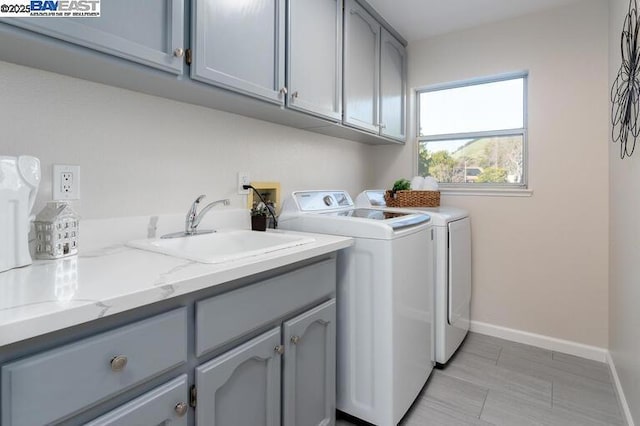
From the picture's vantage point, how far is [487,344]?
251 cm

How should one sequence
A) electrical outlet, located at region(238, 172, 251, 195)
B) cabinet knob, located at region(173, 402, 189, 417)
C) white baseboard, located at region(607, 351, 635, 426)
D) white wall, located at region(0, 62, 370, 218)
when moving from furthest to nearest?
1. electrical outlet, located at region(238, 172, 251, 195)
2. white baseboard, located at region(607, 351, 635, 426)
3. white wall, located at region(0, 62, 370, 218)
4. cabinet knob, located at region(173, 402, 189, 417)

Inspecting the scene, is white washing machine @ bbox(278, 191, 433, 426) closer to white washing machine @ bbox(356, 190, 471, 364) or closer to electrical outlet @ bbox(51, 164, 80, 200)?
white washing machine @ bbox(356, 190, 471, 364)

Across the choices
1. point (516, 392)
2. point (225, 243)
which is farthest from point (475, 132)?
point (225, 243)

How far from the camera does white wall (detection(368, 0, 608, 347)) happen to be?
7.43ft

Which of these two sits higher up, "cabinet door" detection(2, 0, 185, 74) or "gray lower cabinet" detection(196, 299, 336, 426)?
"cabinet door" detection(2, 0, 185, 74)

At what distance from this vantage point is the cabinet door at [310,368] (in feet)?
4.00

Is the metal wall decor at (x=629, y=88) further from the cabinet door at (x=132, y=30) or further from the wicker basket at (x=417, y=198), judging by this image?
the cabinet door at (x=132, y=30)

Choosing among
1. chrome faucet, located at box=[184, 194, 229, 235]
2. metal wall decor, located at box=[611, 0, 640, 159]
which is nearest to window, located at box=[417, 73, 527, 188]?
metal wall decor, located at box=[611, 0, 640, 159]

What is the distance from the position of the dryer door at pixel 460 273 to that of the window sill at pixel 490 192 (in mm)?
249

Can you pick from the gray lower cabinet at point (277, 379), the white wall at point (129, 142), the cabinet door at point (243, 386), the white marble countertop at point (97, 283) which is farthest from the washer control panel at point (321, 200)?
the cabinet door at point (243, 386)

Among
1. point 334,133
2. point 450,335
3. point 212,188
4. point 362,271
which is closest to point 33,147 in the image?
point 212,188

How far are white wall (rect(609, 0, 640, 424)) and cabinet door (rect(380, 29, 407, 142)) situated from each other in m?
1.34

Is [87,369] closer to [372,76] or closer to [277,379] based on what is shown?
[277,379]

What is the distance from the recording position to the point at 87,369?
2.20 feet
